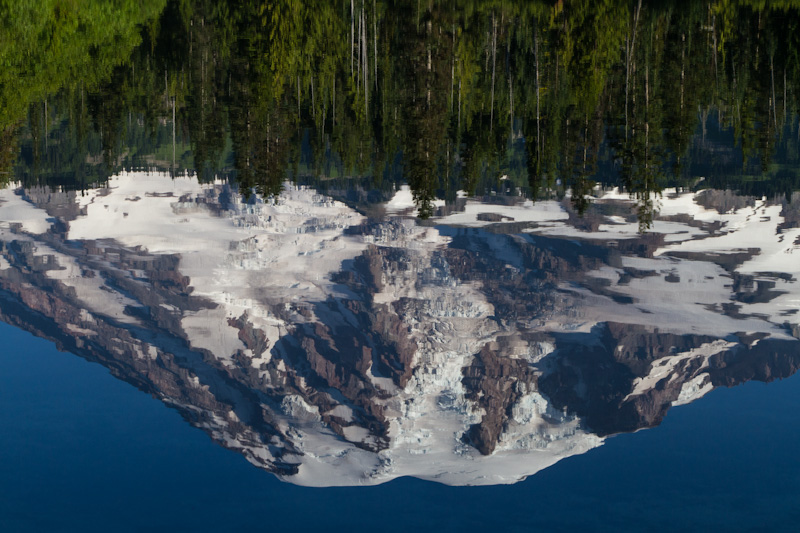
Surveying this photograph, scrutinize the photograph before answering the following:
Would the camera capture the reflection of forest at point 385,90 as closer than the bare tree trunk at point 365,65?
Yes

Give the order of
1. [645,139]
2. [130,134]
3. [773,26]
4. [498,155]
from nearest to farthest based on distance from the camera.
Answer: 1. [645,139]
2. [130,134]
3. [498,155]
4. [773,26]

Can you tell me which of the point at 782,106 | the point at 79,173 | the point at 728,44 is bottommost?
the point at 79,173

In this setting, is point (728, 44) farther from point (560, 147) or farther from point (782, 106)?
point (560, 147)

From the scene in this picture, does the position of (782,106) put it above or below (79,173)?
above

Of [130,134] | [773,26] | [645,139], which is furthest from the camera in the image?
[773,26]

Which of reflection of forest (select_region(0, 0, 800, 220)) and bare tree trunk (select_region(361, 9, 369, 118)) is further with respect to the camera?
bare tree trunk (select_region(361, 9, 369, 118))

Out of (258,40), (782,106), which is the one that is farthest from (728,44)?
(258,40)

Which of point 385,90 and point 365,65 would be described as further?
point 365,65

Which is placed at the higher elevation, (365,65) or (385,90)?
(365,65)
